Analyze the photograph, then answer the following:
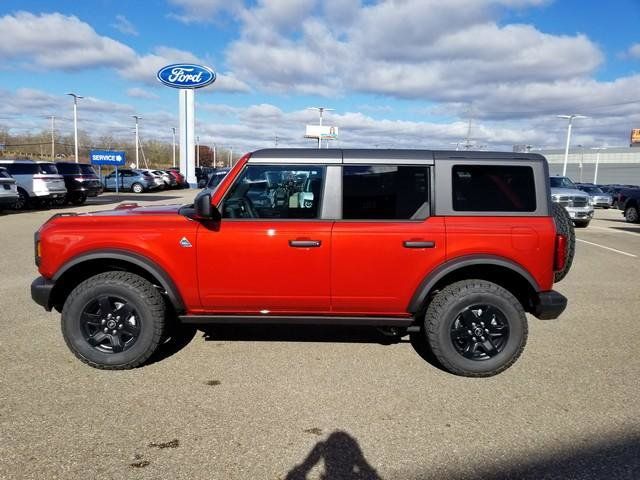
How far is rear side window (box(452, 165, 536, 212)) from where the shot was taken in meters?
3.83

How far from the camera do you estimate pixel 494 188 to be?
3846 mm

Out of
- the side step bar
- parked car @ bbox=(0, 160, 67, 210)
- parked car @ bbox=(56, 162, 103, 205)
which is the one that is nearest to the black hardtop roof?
the side step bar

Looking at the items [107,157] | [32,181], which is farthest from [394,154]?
[107,157]

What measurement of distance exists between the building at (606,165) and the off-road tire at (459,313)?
76.6m

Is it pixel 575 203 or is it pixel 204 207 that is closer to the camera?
pixel 204 207

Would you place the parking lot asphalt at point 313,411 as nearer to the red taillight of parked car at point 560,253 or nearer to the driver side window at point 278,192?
the red taillight of parked car at point 560,253

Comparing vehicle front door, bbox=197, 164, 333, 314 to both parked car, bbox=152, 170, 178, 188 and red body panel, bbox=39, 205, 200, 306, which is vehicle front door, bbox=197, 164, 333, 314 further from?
parked car, bbox=152, 170, 178, 188

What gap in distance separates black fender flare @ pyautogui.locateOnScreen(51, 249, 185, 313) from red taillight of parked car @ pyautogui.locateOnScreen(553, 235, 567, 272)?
10.1 ft

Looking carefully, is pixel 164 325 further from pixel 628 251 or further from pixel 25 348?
pixel 628 251

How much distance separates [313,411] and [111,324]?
1844mm

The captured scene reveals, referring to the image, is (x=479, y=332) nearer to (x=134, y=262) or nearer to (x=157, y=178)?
(x=134, y=262)

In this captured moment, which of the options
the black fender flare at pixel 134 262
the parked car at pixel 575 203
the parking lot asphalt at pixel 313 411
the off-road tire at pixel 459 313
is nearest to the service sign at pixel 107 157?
the parked car at pixel 575 203

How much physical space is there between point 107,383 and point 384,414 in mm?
2127

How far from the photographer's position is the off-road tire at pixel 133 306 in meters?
3.80
